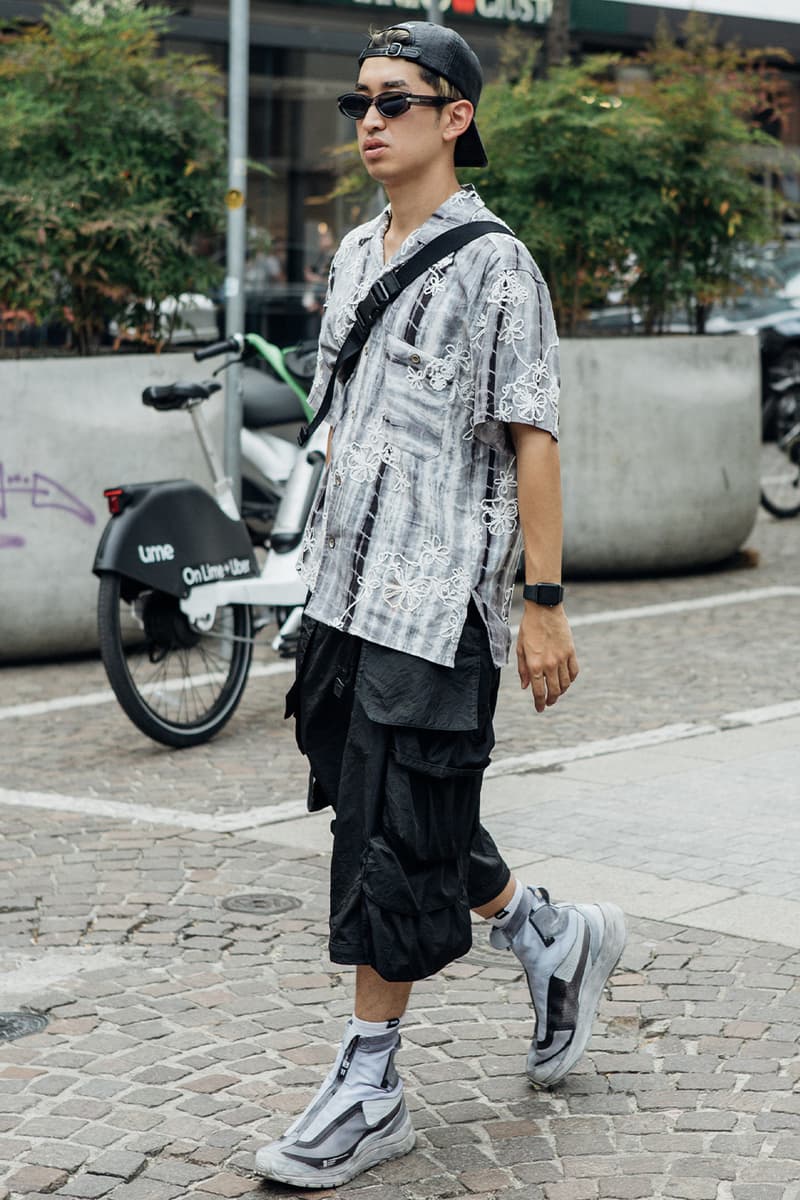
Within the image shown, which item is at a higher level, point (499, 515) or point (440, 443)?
point (440, 443)

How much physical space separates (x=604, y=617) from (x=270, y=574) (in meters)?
2.74

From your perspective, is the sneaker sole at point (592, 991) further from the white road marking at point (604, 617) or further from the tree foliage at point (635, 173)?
the tree foliage at point (635, 173)

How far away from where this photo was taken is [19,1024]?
4188mm

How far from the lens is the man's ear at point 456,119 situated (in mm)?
3485

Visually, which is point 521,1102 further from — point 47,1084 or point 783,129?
point 783,129

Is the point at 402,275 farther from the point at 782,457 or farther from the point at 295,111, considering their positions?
the point at 295,111

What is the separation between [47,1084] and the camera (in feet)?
12.6

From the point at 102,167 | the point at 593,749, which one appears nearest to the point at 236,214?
the point at 102,167

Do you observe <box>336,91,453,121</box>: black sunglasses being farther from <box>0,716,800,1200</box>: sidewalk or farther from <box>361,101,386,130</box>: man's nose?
<box>0,716,800,1200</box>: sidewalk

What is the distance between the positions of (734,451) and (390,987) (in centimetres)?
799

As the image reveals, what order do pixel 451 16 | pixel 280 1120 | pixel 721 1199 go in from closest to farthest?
pixel 721 1199
pixel 280 1120
pixel 451 16

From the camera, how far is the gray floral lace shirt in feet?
11.1

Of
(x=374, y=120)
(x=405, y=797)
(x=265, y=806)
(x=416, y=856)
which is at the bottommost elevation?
(x=265, y=806)

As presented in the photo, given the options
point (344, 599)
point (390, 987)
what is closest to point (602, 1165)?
point (390, 987)
